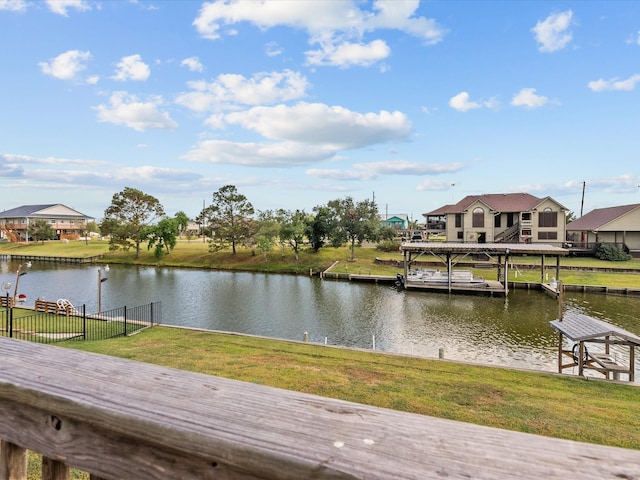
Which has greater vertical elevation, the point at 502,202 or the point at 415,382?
the point at 502,202

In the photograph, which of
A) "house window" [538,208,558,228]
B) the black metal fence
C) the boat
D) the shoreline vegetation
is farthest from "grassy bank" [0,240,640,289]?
the black metal fence

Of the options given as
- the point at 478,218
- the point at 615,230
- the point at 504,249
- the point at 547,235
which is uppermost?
the point at 478,218

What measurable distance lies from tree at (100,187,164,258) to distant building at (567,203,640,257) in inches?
2209

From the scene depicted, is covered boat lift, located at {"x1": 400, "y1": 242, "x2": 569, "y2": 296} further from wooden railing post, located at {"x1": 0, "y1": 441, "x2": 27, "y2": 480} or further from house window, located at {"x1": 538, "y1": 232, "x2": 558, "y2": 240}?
wooden railing post, located at {"x1": 0, "y1": 441, "x2": 27, "y2": 480}

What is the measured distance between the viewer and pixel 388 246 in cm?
4966

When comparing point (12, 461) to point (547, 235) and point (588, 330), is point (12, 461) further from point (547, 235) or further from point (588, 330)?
point (547, 235)

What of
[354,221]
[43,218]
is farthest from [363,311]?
[43,218]

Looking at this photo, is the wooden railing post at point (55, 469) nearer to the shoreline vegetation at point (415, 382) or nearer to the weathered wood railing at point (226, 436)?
the weathered wood railing at point (226, 436)

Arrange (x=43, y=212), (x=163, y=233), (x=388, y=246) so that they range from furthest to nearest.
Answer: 1. (x=43, y=212)
2. (x=163, y=233)
3. (x=388, y=246)

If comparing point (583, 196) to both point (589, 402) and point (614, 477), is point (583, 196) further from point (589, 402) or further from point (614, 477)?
point (614, 477)

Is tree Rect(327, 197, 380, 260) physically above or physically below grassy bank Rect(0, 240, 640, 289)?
above

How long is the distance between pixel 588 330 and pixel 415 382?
540 centimetres

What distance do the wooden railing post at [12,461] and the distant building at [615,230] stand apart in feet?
170

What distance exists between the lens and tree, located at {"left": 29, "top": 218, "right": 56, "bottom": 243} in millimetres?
66500
